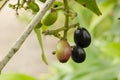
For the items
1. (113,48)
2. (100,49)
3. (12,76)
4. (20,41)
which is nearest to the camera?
(20,41)

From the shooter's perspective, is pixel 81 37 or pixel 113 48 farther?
pixel 113 48

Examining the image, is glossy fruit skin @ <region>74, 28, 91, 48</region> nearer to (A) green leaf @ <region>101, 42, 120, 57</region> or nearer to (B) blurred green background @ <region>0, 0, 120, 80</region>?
(B) blurred green background @ <region>0, 0, 120, 80</region>

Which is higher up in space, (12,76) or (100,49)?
(100,49)

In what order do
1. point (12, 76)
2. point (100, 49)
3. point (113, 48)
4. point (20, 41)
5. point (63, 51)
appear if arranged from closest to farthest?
point (20, 41)
point (63, 51)
point (12, 76)
point (113, 48)
point (100, 49)

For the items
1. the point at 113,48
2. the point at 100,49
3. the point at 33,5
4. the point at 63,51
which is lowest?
the point at 63,51

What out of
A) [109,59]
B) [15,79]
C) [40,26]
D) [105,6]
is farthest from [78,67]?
[40,26]

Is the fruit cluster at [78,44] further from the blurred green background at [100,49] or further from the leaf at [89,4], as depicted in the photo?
the blurred green background at [100,49]

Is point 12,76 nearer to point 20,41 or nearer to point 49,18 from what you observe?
point 49,18

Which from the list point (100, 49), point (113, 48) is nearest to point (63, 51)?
point (113, 48)
